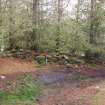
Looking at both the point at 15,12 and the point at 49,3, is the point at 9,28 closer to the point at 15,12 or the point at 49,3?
the point at 15,12

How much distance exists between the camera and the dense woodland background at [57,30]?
24.1m

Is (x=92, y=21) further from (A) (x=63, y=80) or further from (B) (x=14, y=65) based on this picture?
(A) (x=63, y=80)

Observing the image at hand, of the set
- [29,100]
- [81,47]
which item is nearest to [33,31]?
[81,47]

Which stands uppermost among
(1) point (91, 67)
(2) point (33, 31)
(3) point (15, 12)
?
(3) point (15, 12)

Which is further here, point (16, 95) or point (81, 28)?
point (81, 28)

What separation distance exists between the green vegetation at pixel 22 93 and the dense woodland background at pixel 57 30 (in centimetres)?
902

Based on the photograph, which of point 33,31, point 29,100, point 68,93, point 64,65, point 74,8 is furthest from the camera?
point 74,8

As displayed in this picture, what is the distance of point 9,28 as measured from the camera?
22.2 meters

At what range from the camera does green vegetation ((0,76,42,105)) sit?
11.9 m

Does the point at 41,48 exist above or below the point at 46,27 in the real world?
below

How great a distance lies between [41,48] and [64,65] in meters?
3.55

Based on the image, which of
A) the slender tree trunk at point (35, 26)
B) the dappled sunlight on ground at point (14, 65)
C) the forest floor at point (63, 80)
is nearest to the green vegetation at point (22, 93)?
the forest floor at point (63, 80)

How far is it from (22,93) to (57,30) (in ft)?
42.0

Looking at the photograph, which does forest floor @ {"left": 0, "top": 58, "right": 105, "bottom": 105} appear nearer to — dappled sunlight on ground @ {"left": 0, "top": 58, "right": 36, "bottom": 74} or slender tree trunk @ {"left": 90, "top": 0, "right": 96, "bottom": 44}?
dappled sunlight on ground @ {"left": 0, "top": 58, "right": 36, "bottom": 74}
